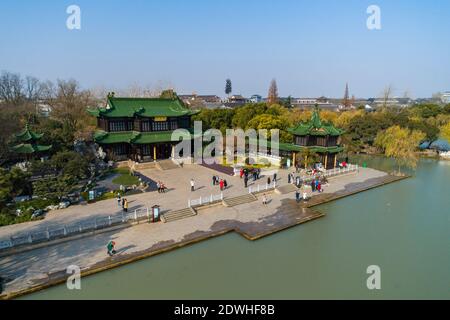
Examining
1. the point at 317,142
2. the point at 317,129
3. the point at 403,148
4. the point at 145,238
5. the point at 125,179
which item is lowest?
the point at 145,238

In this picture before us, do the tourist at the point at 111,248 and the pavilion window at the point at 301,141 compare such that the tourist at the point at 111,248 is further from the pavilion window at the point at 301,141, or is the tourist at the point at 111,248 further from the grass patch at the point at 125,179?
the pavilion window at the point at 301,141

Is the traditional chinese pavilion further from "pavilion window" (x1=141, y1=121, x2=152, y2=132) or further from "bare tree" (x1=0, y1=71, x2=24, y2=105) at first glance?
"bare tree" (x1=0, y1=71, x2=24, y2=105)

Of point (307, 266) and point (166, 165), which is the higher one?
point (166, 165)

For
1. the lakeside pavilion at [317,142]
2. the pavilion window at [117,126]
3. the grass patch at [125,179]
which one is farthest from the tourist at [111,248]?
the lakeside pavilion at [317,142]

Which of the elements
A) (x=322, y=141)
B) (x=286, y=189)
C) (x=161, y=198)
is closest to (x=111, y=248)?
(x=161, y=198)

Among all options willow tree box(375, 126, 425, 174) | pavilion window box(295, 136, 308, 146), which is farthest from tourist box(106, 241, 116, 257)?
willow tree box(375, 126, 425, 174)

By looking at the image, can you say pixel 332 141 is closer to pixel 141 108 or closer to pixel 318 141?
pixel 318 141
